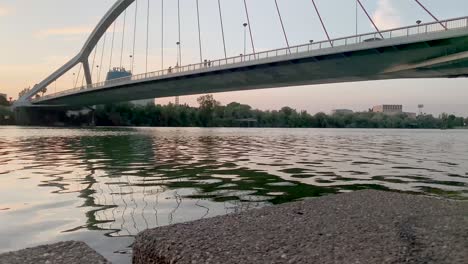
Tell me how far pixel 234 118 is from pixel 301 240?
472ft

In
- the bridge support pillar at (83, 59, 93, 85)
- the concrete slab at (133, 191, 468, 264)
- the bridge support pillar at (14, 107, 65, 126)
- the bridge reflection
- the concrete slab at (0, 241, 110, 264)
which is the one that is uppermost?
the bridge support pillar at (83, 59, 93, 85)

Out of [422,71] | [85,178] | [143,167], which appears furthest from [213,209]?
[422,71]

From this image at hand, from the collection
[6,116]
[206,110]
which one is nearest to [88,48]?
[6,116]

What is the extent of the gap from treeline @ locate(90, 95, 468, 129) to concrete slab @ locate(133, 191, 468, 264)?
11772 centimetres

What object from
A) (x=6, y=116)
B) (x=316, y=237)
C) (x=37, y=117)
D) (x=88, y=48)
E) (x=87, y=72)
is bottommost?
(x=316, y=237)

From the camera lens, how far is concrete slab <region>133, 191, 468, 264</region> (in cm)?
437

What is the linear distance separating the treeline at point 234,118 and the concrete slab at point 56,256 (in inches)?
4651

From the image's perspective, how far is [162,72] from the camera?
5731 centimetres

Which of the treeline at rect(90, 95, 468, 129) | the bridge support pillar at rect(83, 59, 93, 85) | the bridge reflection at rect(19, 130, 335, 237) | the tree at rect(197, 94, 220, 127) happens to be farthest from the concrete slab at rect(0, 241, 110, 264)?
the tree at rect(197, 94, 220, 127)

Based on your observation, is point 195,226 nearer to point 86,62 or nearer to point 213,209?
point 213,209

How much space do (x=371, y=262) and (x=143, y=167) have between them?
43.2 ft

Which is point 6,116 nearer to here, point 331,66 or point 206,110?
point 206,110

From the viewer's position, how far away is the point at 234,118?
14875 cm

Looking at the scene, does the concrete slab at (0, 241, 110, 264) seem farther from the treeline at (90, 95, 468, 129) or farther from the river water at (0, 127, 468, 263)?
the treeline at (90, 95, 468, 129)
